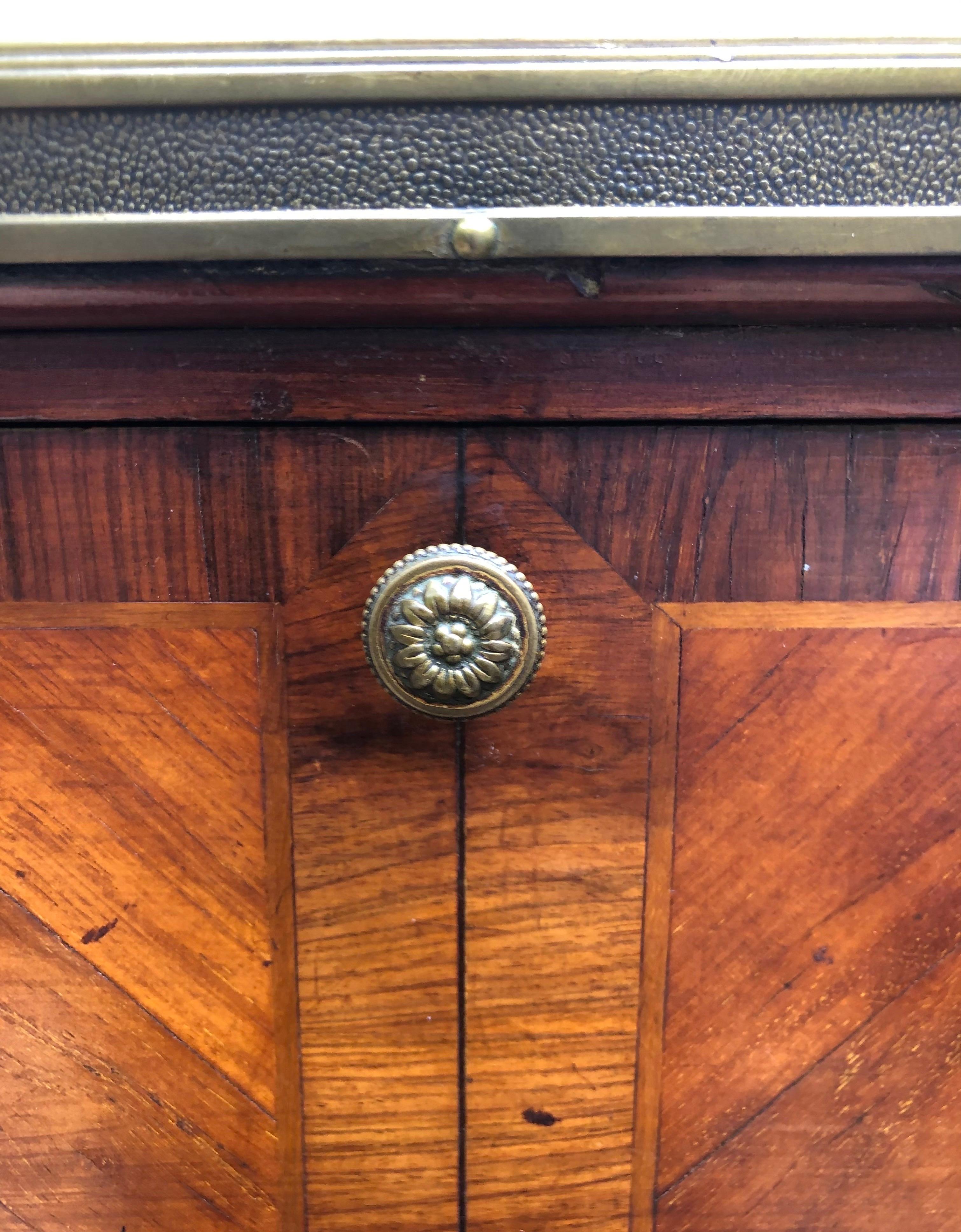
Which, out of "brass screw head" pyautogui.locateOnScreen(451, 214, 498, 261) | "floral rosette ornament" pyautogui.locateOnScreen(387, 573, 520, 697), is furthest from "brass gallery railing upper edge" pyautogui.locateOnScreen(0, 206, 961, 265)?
"floral rosette ornament" pyautogui.locateOnScreen(387, 573, 520, 697)

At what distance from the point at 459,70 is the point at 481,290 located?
61mm

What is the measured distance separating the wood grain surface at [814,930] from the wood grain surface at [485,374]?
0.08 meters

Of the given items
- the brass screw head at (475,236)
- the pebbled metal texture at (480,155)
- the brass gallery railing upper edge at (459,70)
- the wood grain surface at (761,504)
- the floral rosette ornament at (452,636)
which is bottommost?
the floral rosette ornament at (452,636)

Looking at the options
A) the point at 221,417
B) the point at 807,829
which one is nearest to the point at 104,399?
the point at 221,417

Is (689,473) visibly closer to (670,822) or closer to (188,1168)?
(670,822)

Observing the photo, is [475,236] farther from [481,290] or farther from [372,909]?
[372,909]

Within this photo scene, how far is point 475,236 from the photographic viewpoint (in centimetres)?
26

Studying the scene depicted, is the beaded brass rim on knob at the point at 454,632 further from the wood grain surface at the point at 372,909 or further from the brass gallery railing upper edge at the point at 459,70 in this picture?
the brass gallery railing upper edge at the point at 459,70

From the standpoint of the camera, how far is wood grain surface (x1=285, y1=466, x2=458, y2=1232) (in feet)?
1.06

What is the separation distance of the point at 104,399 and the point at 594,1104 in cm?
33

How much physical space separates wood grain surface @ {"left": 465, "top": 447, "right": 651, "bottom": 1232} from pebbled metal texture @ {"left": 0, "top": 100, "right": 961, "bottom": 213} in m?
0.09

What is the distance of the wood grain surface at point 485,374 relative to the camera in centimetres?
30

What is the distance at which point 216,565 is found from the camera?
1.05 ft

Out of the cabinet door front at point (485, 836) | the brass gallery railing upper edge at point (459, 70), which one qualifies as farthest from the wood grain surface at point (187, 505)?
the brass gallery railing upper edge at point (459, 70)
